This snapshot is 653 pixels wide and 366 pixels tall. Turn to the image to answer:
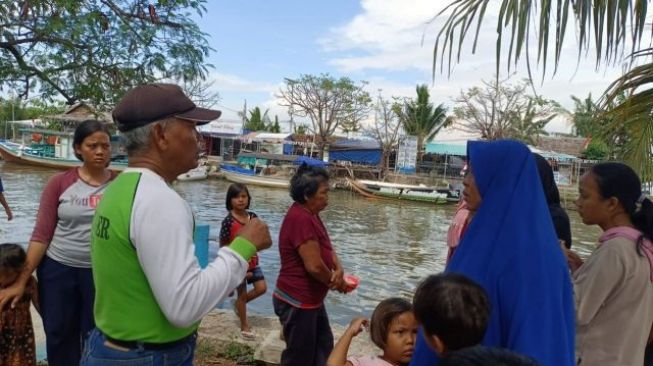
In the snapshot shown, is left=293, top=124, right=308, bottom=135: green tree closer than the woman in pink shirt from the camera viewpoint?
No

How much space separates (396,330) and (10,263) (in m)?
2.21

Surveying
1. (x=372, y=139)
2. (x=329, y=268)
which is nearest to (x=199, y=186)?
(x=372, y=139)

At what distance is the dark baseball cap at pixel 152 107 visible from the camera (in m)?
1.66

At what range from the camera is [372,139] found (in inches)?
1599

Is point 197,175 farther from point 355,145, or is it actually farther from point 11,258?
point 11,258

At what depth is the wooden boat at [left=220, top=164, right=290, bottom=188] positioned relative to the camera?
30.8 m

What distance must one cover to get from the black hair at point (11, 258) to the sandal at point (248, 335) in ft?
7.08

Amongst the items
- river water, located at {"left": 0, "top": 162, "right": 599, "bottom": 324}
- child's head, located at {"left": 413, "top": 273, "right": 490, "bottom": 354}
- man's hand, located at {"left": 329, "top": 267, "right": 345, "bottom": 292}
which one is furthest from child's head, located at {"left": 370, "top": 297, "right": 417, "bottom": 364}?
river water, located at {"left": 0, "top": 162, "right": 599, "bottom": 324}

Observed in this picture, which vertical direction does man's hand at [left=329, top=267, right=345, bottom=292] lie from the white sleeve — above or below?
below

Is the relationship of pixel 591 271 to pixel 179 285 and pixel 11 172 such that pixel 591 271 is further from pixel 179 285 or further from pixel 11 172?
pixel 11 172

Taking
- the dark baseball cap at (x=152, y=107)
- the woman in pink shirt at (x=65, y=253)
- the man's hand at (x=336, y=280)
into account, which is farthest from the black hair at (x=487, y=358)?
the woman in pink shirt at (x=65, y=253)

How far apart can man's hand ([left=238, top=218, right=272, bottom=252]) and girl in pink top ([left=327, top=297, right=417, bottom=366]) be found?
2.60ft

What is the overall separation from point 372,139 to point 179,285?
130 feet

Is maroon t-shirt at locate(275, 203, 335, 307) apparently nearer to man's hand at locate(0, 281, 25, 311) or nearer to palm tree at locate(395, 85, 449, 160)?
man's hand at locate(0, 281, 25, 311)
